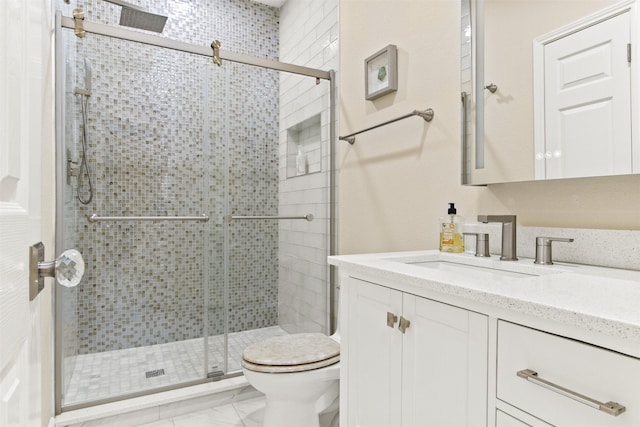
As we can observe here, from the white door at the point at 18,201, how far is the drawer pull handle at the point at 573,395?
0.76 m

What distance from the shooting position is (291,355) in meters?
1.60

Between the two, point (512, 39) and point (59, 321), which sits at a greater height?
point (512, 39)

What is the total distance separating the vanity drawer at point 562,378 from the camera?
540 millimetres

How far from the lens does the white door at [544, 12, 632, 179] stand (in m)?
0.98

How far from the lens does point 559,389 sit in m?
0.61

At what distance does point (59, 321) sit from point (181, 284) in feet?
2.11

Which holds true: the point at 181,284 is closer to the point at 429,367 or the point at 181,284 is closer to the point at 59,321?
the point at 59,321

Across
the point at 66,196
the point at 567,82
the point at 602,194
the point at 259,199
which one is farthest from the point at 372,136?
the point at 66,196

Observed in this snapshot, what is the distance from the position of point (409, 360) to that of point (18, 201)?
866 millimetres

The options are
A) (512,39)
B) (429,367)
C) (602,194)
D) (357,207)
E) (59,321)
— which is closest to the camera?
(429,367)

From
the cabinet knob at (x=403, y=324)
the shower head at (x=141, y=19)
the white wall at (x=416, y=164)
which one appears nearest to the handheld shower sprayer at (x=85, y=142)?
the shower head at (x=141, y=19)

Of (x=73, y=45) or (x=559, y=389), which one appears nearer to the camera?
(x=559, y=389)

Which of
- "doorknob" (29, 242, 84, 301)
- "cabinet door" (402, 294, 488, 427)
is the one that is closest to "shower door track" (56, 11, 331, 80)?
"doorknob" (29, 242, 84, 301)

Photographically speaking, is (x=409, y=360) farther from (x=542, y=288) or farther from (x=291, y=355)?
(x=291, y=355)
